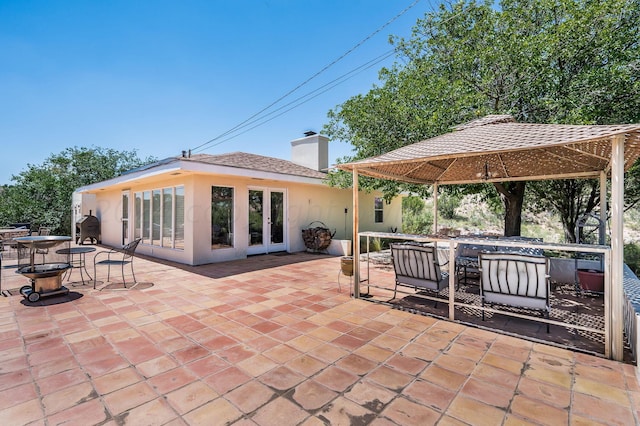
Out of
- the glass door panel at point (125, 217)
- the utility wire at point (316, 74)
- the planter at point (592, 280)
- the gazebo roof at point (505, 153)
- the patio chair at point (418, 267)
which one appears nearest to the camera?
the gazebo roof at point (505, 153)

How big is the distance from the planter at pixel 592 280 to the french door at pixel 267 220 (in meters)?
7.86

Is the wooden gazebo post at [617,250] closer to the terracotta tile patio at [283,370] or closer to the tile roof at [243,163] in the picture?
the terracotta tile patio at [283,370]

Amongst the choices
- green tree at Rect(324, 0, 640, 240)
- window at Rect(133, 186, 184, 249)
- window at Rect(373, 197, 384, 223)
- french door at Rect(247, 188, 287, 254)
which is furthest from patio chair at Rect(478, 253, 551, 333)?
window at Rect(373, 197, 384, 223)

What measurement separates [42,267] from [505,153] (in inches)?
344

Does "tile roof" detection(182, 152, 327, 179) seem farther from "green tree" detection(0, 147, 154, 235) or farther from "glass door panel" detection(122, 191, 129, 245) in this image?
"green tree" detection(0, 147, 154, 235)

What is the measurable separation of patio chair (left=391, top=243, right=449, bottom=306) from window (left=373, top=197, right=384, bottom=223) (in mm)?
10244

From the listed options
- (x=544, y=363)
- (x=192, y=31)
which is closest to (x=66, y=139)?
(x=192, y=31)

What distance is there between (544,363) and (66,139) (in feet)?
100

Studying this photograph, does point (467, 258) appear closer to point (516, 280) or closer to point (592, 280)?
point (592, 280)

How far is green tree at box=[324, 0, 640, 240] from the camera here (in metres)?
5.80

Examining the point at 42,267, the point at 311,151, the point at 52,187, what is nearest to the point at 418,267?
the point at 42,267

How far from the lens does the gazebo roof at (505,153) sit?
3225 millimetres

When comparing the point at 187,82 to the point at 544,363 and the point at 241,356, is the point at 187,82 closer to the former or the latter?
the point at 241,356

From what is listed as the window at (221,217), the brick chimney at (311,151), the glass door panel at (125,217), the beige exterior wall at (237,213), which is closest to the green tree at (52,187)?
the beige exterior wall at (237,213)
